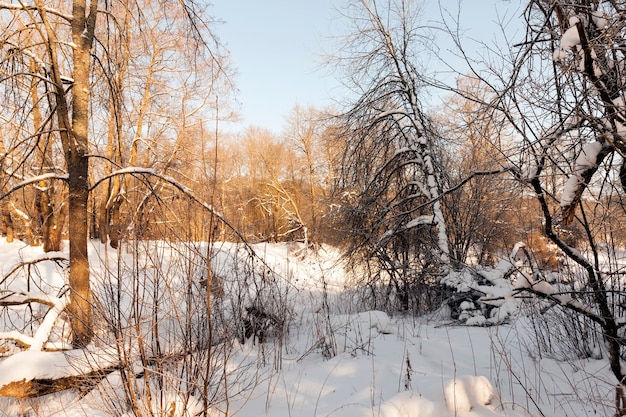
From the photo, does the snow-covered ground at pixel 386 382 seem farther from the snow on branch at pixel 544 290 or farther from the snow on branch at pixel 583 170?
the snow on branch at pixel 583 170

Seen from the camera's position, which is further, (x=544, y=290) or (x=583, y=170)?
(x=544, y=290)

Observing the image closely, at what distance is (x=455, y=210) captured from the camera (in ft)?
27.2

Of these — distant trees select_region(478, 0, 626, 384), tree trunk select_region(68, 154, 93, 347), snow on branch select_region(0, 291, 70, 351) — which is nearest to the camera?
distant trees select_region(478, 0, 626, 384)

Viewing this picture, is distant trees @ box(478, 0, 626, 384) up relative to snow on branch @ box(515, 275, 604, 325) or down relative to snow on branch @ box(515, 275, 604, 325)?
up

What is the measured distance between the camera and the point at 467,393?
2.78 meters

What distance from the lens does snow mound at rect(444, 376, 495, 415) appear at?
268 cm

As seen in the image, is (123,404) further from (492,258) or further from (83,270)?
(492,258)

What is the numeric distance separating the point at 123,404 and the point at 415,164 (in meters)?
6.71

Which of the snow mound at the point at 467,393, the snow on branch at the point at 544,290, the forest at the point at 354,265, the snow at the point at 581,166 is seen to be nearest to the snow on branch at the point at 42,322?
the forest at the point at 354,265

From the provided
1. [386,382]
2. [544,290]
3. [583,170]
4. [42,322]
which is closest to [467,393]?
[386,382]

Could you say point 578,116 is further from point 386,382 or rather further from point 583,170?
point 386,382

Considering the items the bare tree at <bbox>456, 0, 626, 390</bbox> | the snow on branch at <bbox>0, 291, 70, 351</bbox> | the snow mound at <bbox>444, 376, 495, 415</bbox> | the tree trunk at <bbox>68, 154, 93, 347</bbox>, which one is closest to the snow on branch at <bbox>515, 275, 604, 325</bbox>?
the bare tree at <bbox>456, 0, 626, 390</bbox>

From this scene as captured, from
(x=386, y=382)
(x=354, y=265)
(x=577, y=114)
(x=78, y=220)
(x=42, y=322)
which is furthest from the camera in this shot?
(x=354, y=265)

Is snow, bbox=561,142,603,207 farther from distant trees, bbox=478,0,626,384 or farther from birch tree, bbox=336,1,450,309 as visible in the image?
birch tree, bbox=336,1,450,309
